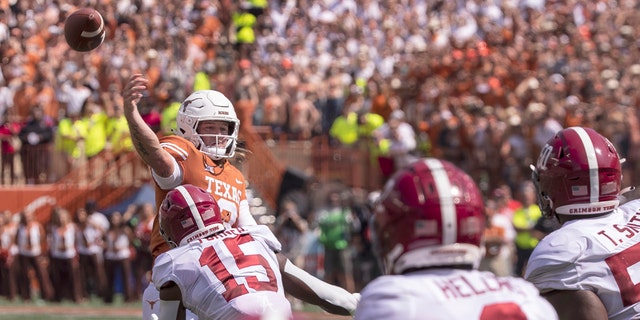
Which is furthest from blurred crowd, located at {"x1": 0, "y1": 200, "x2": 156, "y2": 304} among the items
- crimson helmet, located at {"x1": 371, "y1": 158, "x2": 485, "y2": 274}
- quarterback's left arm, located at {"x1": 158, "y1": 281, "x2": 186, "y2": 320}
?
crimson helmet, located at {"x1": 371, "y1": 158, "x2": 485, "y2": 274}

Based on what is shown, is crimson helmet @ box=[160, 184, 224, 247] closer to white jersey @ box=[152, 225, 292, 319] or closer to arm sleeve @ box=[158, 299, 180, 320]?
white jersey @ box=[152, 225, 292, 319]

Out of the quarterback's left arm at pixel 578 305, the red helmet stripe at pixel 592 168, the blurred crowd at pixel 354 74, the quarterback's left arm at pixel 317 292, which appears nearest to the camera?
the quarterback's left arm at pixel 578 305

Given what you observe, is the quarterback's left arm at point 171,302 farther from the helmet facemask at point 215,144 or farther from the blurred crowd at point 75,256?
the blurred crowd at point 75,256

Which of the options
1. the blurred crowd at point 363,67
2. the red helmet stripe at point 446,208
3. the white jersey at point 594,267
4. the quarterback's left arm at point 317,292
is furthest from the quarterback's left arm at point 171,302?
the blurred crowd at point 363,67

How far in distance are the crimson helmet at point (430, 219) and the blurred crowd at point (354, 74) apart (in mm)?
10306

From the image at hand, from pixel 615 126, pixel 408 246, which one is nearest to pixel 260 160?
pixel 615 126

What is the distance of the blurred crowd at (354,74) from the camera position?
15273mm

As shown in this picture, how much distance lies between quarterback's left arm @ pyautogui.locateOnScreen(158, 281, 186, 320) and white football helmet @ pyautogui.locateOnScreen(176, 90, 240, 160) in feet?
3.55

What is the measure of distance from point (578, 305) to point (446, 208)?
42.3 inches

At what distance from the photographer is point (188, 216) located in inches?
211

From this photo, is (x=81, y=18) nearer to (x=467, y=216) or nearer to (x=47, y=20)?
(x=467, y=216)

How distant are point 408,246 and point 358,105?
1317cm

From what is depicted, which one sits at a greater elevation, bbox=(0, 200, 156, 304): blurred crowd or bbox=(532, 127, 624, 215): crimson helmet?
bbox=(532, 127, 624, 215): crimson helmet

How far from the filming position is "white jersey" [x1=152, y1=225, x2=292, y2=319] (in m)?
5.21
